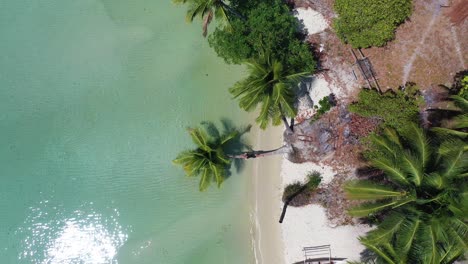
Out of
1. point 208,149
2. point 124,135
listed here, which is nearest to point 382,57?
point 208,149

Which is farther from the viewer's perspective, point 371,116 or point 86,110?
point 86,110

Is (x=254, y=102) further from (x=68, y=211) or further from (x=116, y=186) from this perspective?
(x=68, y=211)

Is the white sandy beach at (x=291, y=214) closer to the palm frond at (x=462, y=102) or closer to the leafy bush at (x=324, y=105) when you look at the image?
the leafy bush at (x=324, y=105)

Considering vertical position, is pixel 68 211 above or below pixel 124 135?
below

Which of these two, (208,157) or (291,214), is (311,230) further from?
(208,157)

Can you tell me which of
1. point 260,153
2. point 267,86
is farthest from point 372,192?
point 260,153

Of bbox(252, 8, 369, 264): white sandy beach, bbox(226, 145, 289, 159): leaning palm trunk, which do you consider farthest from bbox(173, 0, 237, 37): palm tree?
bbox(226, 145, 289, 159): leaning palm trunk
